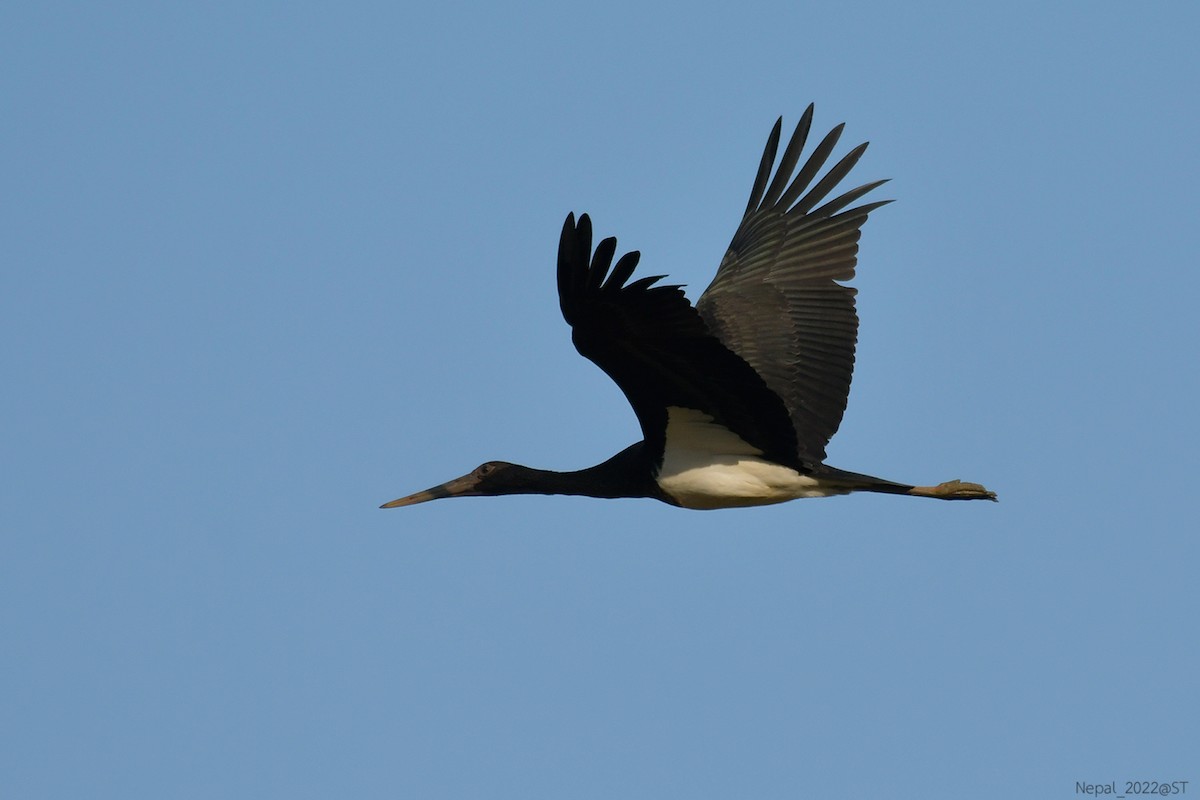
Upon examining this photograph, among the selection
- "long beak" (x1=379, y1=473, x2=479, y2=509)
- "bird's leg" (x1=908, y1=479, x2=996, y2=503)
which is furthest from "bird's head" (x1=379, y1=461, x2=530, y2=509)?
"bird's leg" (x1=908, y1=479, x2=996, y2=503)

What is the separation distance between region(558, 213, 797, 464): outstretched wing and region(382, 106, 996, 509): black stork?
0.04 feet

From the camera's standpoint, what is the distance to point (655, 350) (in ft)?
34.7

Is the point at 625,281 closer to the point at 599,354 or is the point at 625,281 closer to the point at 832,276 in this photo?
the point at 599,354

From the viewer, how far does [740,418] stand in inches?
475

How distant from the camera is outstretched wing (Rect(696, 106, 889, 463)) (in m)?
13.1

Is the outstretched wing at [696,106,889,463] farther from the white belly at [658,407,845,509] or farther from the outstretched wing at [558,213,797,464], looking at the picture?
the outstretched wing at [558,213,797,464]

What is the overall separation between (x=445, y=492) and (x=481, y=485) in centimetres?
33

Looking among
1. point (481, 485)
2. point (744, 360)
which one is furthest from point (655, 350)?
point (481, 485)

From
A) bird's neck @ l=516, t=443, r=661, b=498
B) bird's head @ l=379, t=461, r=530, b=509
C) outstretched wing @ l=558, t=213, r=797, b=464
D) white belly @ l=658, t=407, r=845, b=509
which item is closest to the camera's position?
outstretched wing @ l=558, t=213, r=797, b=464

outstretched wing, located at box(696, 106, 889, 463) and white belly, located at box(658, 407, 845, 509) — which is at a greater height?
outstretched wing, located at box(696, 106, 889, 463)

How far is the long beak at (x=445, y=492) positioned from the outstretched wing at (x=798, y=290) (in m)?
2.39

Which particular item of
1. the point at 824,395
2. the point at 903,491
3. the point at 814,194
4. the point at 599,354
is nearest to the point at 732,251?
the point at 814,194

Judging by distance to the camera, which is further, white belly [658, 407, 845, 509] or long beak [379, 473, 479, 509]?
long beak [379, 473, 479, 509]

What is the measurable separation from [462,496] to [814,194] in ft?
12.9
